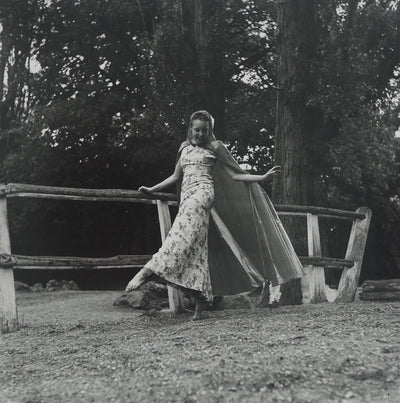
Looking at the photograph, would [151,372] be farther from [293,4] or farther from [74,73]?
[74,73]

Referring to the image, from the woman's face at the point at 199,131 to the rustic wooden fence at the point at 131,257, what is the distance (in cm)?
78

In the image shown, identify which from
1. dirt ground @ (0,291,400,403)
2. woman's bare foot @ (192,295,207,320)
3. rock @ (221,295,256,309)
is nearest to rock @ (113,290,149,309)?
rock @ (221,295,256,309)

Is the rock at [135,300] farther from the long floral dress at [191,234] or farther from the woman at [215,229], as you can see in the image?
the long floral dress at [191,234]

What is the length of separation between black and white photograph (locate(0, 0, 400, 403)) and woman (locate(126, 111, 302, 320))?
19 mm

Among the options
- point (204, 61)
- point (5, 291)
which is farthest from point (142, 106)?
point (5, 291)

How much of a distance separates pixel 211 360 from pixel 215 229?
2.76 meters

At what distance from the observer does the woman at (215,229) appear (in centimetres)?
609

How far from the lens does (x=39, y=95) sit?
1839 centimetres

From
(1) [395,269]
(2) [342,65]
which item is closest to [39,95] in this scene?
(2) [342,65]

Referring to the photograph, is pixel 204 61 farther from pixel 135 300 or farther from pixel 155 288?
pixel 135 300

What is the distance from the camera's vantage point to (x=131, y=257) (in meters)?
6.64

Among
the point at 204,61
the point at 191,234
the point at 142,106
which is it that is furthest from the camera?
the point at 142,106

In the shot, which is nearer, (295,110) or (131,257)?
(131,257)

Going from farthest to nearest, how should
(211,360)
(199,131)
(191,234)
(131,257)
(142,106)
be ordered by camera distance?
1. (142,106)
2. (131,257)
3. (199,131)
4. (191,234)
5. (211,360)
